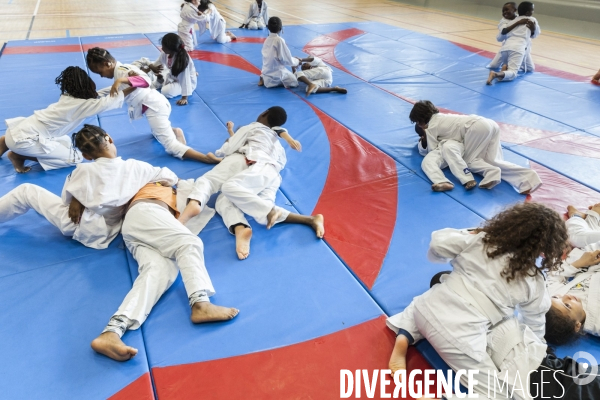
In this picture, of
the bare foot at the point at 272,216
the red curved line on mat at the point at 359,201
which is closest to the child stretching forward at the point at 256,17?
the red curved line on mat at the point at 359,201

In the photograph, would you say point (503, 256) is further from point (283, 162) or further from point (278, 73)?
point (278, 73)

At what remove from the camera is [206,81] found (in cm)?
632

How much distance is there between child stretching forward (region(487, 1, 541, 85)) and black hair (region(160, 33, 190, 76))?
192 inches

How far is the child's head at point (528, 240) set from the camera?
1.95m

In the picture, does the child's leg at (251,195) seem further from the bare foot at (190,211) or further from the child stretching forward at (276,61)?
the child stretching forward at (276,61)

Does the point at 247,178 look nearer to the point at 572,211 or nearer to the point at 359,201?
the point at 359,201

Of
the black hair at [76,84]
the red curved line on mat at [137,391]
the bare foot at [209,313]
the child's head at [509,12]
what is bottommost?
the red curved line on mat at [137,391]

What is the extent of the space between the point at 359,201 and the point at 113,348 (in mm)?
2275

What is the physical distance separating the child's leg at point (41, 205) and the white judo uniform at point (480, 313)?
256 cm

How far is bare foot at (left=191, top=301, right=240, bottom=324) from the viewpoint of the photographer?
2.35m

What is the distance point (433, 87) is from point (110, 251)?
17.3 feet

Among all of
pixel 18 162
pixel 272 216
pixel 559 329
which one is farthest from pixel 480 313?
pixel 18 162

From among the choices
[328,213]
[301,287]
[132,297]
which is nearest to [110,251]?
[132,297]

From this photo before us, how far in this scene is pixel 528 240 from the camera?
1.96 m
